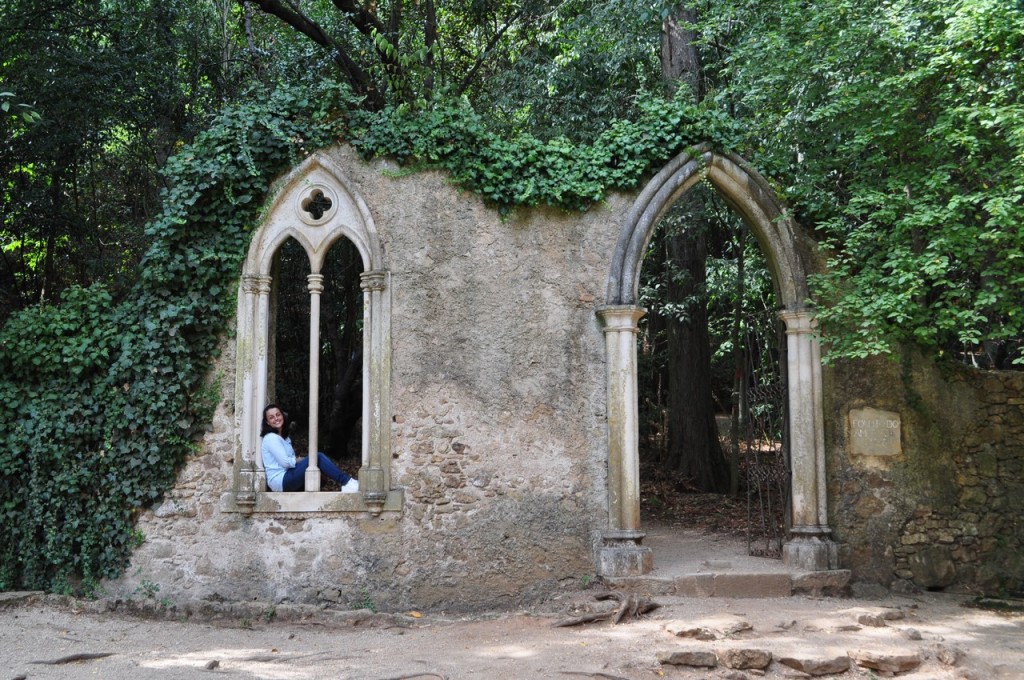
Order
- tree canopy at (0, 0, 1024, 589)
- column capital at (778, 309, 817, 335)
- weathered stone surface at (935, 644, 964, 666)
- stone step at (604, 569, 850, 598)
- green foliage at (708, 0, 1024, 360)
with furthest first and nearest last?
column capital at (778, 309, 817, 335) < stone step at (604, 569, 850, 598) < tree canopy at (0, 0, 1024, 589) < green foliage at (708, 0, 1024, 360) < weathered stone surface at (935, 644, 964, 666)

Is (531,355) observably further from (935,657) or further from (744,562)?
(935,657)

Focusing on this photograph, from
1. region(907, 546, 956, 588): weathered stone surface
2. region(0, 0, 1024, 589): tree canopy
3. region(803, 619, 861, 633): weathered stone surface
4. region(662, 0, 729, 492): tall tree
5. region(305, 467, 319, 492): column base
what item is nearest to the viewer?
region(803, 619, 861, 633): weathered stone surface

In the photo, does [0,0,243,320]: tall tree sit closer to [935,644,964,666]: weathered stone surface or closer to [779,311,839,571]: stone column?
[779,311,839,571]: stone column

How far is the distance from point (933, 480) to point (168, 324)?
6.77 metres

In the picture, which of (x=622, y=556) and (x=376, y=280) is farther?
(x=376, y=280)

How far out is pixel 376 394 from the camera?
22.0 ft

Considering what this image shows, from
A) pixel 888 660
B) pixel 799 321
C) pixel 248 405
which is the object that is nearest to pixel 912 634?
pixel 888 660

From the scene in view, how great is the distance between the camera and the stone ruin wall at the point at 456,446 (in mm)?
6555

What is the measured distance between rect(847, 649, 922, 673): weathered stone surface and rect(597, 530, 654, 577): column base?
1853 millimetres

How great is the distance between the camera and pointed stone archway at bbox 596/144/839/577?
673cm

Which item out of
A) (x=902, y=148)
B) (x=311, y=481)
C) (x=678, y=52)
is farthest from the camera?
(x=678, y=52)

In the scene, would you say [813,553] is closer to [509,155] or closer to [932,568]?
[932,568]

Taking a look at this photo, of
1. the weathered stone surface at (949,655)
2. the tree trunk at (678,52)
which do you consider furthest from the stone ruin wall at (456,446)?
the tree trunk at (678,52)

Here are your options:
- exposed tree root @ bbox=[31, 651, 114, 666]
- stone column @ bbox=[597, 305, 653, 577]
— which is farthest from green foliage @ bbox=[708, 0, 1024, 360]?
exposed tree root @ bbox=[31, 651, 114, 666]
